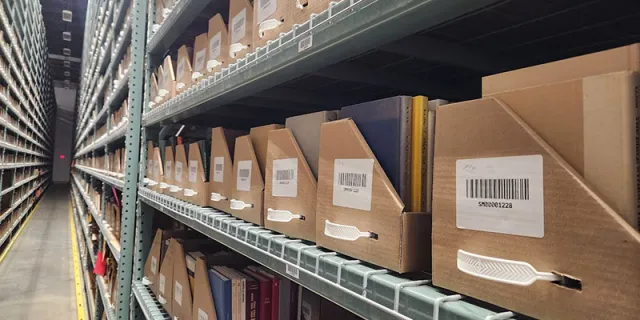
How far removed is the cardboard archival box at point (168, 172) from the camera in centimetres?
162

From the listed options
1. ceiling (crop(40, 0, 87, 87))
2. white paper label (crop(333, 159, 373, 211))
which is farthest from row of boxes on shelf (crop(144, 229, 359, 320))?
ceiling (crop(40, 0, 87, 87))

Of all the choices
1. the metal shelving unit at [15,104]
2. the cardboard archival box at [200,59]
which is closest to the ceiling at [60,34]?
the metal shelving unit at [15,104]

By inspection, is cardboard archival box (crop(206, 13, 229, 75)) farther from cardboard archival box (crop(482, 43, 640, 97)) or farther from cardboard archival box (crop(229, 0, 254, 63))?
cardboard archival box (crop(482, 43, 640, 97))

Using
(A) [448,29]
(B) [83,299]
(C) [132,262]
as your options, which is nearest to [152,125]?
(C) [132,262]

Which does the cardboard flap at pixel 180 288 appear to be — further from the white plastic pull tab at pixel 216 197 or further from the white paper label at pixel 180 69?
the white paper label at pixel 180 69

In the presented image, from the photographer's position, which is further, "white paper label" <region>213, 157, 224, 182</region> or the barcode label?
"white paper label" <region>213, 157, 224, 182</region>

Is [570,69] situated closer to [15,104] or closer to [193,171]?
[193,171]

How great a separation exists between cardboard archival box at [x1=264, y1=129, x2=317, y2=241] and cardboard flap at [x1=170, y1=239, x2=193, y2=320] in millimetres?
581

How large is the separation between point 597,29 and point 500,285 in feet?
2.00

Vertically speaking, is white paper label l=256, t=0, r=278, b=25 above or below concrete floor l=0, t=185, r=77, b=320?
above

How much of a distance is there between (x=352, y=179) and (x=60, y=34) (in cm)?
1410

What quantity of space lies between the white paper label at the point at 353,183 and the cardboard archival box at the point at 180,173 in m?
0.92

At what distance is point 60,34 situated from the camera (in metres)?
12.0

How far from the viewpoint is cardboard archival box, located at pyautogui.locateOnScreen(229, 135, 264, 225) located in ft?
3.15
